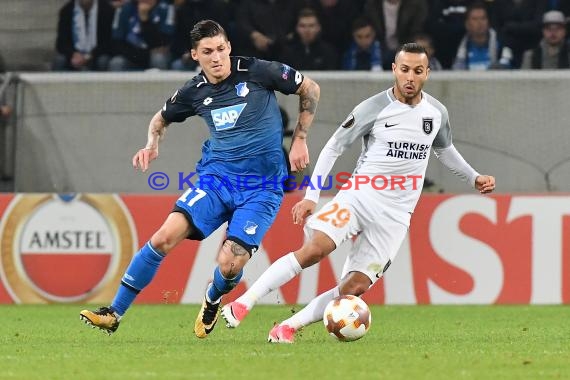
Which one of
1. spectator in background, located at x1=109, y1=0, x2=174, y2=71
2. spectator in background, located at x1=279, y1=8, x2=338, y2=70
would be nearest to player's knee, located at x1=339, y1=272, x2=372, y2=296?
spectator in background, located at x1=279, y1=8, x2=338, y2=70

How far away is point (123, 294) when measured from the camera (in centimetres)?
855

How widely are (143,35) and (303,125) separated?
6302mm

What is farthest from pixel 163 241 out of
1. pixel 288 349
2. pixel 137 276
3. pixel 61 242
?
pixel 61 242

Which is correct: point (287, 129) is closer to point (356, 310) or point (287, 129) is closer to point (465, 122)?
point (465, 122)

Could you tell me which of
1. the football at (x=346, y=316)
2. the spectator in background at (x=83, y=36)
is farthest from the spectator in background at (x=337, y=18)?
the football at (x=346, y=316)

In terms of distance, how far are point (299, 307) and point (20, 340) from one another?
433 cm

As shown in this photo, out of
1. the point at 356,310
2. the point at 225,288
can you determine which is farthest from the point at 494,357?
the point at 225,288

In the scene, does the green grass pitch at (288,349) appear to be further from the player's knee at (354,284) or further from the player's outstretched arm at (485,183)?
the player's outstretched arm at (485,183)

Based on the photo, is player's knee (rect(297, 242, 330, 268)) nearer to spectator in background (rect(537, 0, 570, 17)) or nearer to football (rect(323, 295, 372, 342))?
football (rect(323, 295, 372, 342))

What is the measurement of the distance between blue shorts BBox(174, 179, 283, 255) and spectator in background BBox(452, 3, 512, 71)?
5891 mm

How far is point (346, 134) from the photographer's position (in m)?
8.57

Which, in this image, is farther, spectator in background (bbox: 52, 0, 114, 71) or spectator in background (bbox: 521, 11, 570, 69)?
spectator in background (bbox: 52, 0, 114, 71)

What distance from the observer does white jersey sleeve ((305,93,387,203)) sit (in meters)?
8.48

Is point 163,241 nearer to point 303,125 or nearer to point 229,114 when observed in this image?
point 229,114
